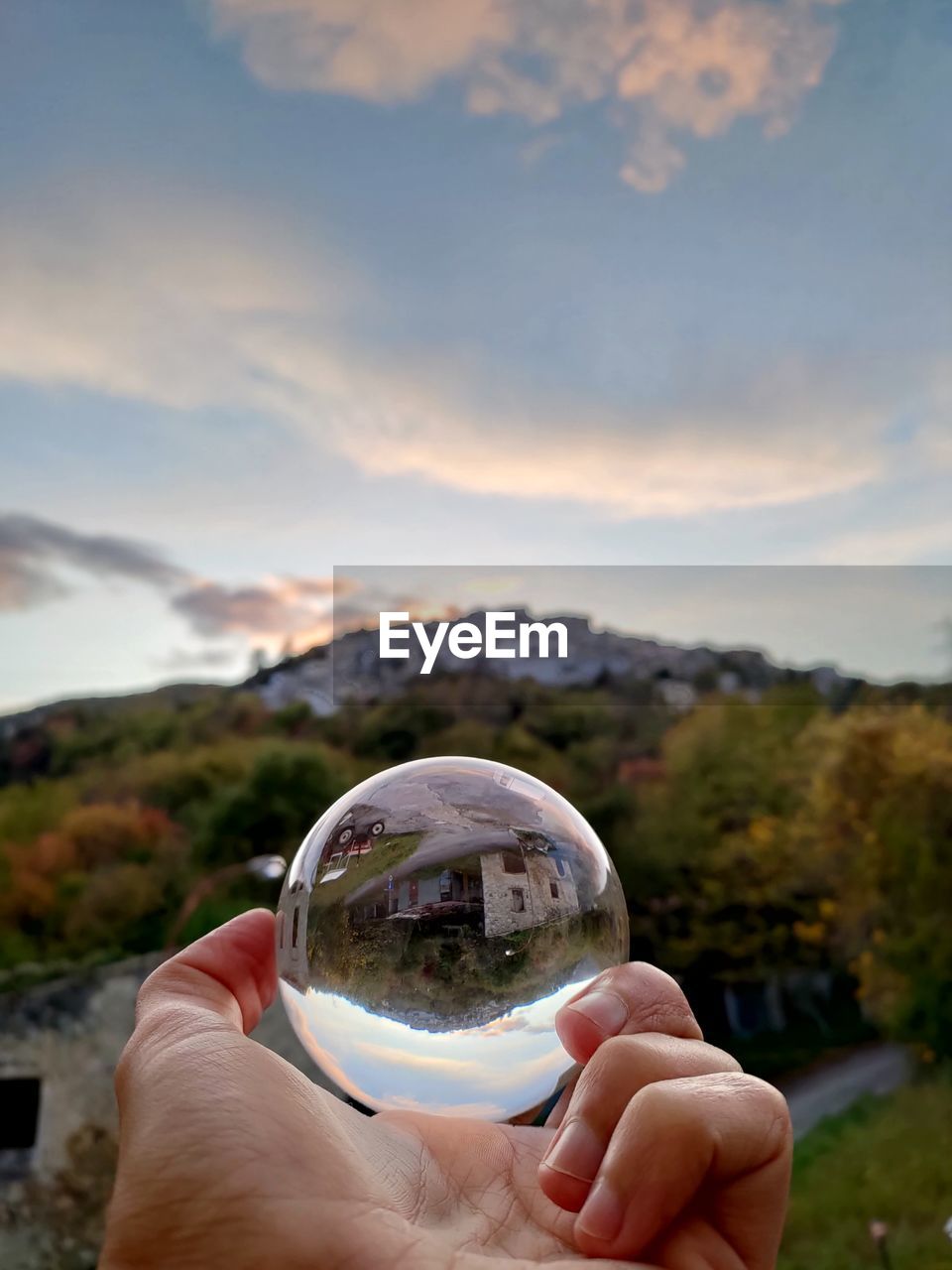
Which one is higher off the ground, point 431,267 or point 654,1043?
point 431,267

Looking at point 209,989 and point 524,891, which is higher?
point 524,891

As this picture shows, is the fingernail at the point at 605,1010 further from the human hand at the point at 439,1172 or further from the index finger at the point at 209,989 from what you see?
the index finger at the point at 209,989

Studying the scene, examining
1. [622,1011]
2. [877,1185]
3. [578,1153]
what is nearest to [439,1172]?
Result: [578,1153]

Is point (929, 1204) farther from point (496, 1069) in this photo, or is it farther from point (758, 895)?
point (496, 1069)

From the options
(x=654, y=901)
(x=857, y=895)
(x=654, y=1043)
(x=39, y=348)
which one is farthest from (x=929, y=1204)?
(x=39, y=348)

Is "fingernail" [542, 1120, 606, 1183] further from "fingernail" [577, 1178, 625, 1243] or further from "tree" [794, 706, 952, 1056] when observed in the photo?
"tree" [794, 706, 952, 1056]

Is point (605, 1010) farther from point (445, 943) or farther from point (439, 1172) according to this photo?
point (439, 1172)

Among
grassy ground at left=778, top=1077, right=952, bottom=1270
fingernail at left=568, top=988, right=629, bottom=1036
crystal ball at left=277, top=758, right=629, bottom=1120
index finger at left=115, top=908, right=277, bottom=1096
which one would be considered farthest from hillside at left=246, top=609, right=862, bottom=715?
fingernail at left=568, top=988, right=629, bottom=1036
